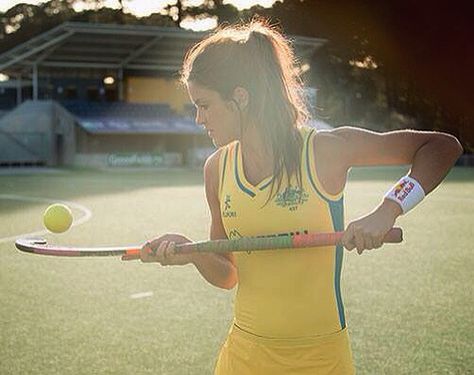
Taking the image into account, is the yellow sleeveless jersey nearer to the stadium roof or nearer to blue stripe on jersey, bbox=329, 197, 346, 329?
blue stripe on jersey, bbox=329, 197, 346, 329

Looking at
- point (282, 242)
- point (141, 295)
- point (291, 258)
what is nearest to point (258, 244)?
point (282, 242)

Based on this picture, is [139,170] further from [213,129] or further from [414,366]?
[213,129]

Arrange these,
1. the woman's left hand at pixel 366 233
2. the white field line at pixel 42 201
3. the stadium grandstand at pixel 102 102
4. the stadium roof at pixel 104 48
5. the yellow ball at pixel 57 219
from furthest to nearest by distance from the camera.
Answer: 1. the stadium roof at pixel 104 48
2. the stadium grandstand at pixel 102 102
3. the white field line at pixel 42 201
4. the yellow ball at pixel 57 219
5. the woman's left hand at pixel 366 233

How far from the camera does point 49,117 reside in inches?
1970

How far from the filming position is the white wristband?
319 centimetres

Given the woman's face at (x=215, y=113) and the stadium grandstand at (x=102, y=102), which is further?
the stadium grandstand at (x=102, y=102)

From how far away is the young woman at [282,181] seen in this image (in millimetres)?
3262

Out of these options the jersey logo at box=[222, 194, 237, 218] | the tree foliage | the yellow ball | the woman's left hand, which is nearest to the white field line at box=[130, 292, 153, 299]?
the yellow ball

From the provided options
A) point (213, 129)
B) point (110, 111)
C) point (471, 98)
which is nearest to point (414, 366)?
point (213, 129)

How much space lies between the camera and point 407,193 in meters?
3.21

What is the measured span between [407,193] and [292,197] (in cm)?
45

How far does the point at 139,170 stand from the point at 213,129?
40.3 m

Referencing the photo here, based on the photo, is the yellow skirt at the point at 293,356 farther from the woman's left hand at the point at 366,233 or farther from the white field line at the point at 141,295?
the white field line at the point at 141,295

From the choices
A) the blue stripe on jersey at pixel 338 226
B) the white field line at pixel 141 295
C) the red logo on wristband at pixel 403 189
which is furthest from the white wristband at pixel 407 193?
the white field line at pixel 141 295
